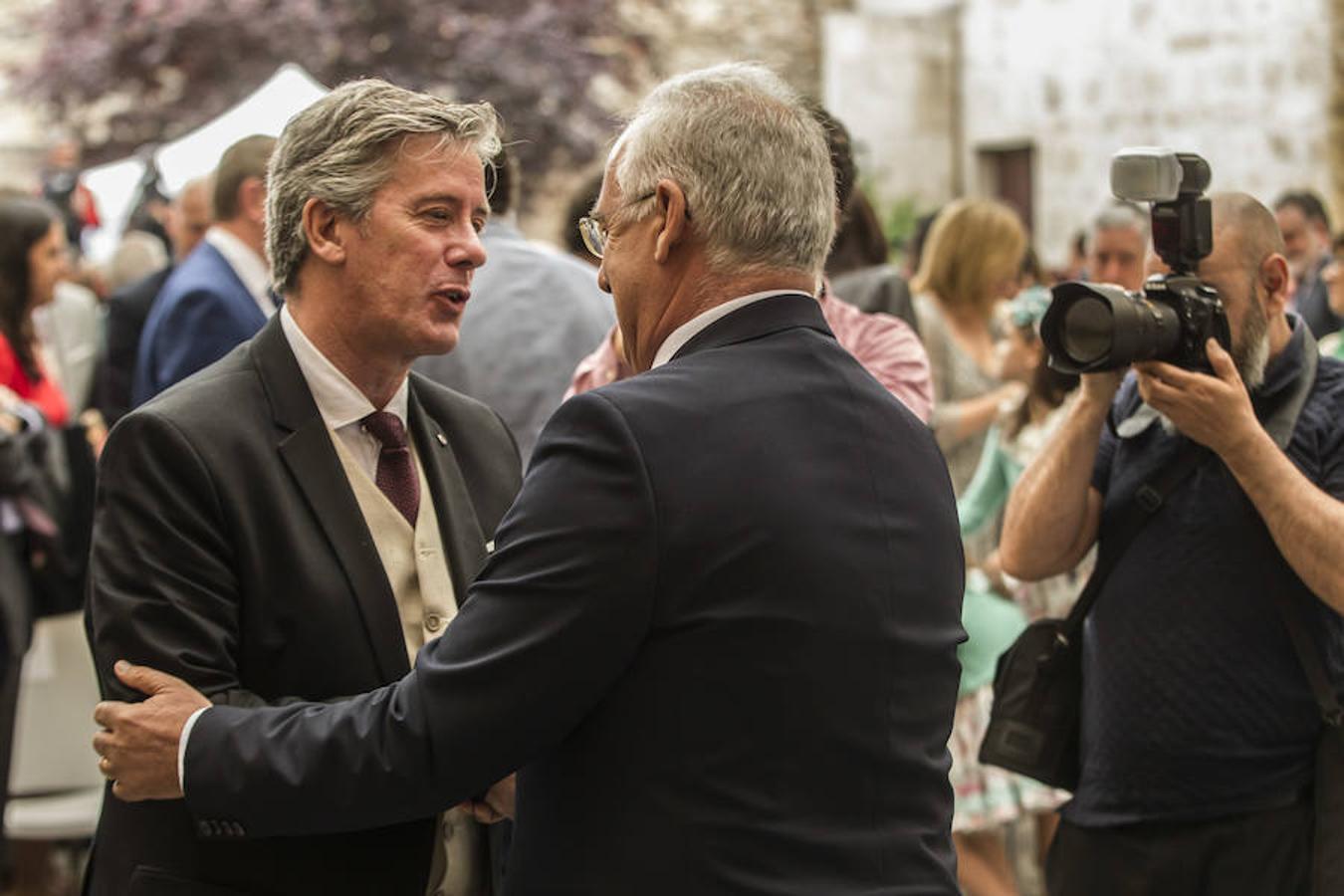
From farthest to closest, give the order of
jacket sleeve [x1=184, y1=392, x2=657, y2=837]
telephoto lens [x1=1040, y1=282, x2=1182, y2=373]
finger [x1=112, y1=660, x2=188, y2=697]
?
telephoto lens [x1=1040, y1=282, x2=1182, y2=373] → finger [x1=112, y1=660, x2=188, y2=697] → jacket sleeve [x1=184, y1=392, x2=657, y2=837]

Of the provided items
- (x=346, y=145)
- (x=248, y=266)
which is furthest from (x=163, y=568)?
(x=248, y=266)

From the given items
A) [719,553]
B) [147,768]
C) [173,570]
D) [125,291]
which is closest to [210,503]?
[173,570]

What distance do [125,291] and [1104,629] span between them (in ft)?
13.3

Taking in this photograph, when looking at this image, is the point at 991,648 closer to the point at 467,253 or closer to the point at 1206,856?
the point at 1206,856

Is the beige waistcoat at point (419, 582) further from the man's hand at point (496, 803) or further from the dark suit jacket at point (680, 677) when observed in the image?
the dark suit jacket at point (680, 677)

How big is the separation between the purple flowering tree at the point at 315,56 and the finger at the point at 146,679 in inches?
558

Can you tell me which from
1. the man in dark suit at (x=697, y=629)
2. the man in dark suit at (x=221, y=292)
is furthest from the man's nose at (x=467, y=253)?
the man in dark suit at (x=221, y=292)

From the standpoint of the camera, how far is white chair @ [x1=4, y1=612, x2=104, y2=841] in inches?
237

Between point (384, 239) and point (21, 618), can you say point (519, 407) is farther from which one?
point (384, 239)

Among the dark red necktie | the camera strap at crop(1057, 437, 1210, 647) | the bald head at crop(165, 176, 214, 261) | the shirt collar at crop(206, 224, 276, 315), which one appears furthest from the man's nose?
the bald head at crop(165, 176, 214, 261)

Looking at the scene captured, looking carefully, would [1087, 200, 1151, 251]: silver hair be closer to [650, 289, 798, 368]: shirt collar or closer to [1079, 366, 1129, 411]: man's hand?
[1079, 366, 1129, 411]: man's hand

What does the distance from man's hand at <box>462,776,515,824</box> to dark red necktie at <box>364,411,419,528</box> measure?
0.39 m

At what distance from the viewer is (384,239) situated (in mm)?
2736

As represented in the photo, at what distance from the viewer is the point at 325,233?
2.73 m
